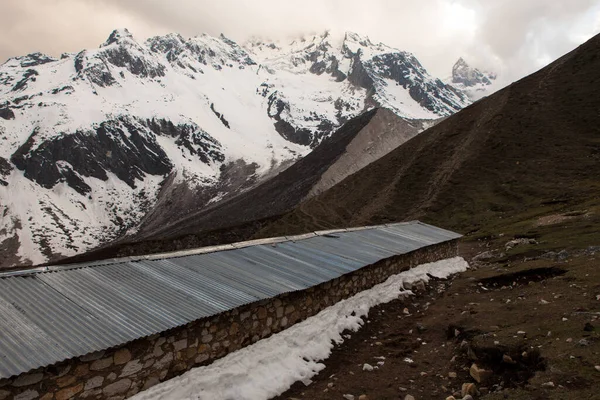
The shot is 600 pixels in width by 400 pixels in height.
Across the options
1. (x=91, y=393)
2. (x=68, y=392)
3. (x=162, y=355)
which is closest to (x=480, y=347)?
(x=162, y=355)

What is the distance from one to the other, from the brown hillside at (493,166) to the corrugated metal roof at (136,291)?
39936 mm

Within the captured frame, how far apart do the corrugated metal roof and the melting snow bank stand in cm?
109

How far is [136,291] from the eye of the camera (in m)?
10.8

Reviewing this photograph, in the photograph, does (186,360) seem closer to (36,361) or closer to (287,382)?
(287,382)

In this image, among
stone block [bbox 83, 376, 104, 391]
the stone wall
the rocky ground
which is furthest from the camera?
the rocky ground

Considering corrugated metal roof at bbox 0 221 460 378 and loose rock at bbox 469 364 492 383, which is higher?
corrugated metal roof at bbox 0 221 460 378

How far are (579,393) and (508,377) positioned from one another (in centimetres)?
163

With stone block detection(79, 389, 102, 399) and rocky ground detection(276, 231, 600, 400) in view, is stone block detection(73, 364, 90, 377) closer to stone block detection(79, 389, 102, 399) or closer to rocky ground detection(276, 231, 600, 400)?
stone block detection(79, 389, 102, 399)

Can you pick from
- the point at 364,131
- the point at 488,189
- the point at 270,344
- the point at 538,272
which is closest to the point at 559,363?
the point at 270,344

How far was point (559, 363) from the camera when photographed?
8.20 meters

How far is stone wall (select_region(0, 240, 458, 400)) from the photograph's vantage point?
7.27 meters

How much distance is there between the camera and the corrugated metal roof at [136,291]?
7.90 meters

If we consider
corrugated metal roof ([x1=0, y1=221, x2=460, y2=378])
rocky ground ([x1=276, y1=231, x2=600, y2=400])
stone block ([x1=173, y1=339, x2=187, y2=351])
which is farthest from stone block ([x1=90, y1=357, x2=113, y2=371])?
rocky ground ([x1=276, y1=231, x2=600, y2=400])

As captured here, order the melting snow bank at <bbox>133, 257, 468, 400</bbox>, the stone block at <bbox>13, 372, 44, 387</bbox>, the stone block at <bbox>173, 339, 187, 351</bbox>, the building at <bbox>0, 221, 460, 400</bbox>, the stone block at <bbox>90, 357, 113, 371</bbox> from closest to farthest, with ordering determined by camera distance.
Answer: the stone block at <bbox>13, 372, 44, 387</bbox>
the building at <bbox>0, 221, 460, 400</bbox>
the stone block at <bbox>90, 357, 113, 371</bbox>
the melting snow bank at <bbox>133, 257, 468, 400</bbox>
the stone block at <bbox>173, 339, 187, 351</bbox>
